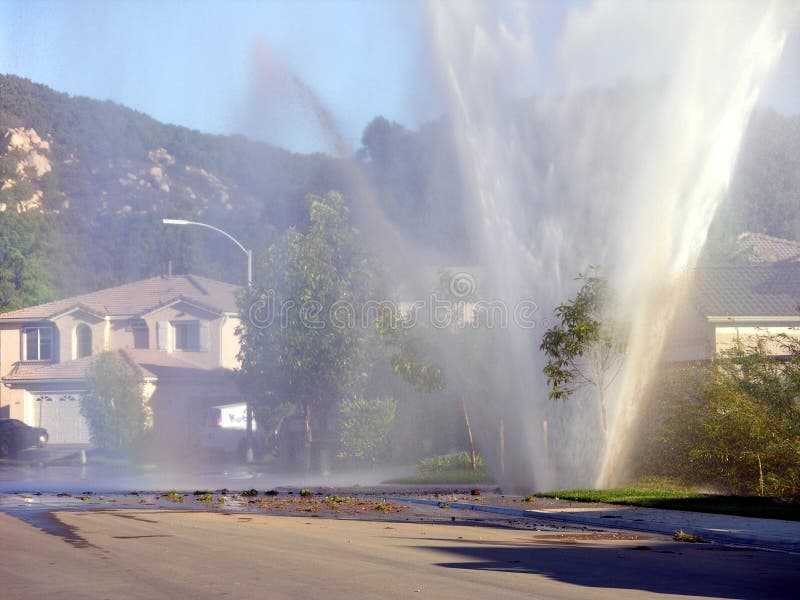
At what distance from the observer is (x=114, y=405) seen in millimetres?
46906

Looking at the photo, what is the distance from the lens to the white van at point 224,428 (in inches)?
2030

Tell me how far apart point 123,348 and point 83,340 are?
5.85 meters

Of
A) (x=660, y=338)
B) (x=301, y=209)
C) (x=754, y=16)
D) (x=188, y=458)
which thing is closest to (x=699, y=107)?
(x=754, y=16)

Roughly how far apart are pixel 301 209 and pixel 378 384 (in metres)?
44.0

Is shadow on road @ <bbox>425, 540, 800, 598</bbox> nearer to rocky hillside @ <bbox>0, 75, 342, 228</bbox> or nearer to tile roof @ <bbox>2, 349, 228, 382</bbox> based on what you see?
tile roof @ <bbox>2, 349, 228, 382</bbox>

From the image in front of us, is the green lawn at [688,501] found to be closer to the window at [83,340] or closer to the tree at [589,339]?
the tree at [589,339]

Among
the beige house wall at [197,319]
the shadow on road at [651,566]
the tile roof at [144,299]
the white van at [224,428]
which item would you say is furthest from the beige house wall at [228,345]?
the shadow on road at [651,566]

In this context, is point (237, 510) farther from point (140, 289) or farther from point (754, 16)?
point (140, 289)

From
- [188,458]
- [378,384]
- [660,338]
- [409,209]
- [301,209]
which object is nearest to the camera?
[660,338]

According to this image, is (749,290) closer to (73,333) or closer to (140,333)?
(140,333)

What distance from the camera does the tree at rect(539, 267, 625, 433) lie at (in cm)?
2228

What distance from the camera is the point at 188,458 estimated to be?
4484 centimetres

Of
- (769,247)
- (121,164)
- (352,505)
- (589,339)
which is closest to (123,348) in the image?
(769,247)

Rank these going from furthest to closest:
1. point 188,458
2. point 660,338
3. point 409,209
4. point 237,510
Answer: point 409,209, point 188,458, point 660,338, point 237,510
